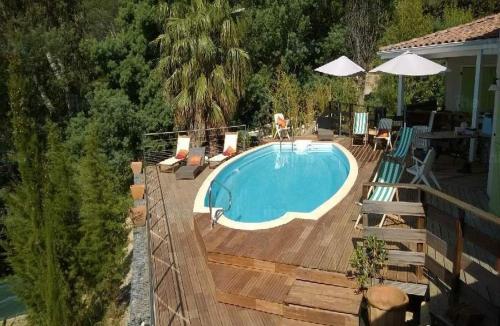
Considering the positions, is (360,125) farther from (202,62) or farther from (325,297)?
(325,297)

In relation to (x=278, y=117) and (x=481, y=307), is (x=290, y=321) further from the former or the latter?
(x=278, y=117)

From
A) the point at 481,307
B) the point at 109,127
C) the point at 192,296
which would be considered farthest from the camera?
the point at 109,127

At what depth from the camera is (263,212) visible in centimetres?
1028

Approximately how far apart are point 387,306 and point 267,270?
217cm

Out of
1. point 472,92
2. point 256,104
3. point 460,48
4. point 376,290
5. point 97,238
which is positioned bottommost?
point 97,238

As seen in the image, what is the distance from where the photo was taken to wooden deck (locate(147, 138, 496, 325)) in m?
5.63

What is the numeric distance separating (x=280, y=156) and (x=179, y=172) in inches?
153

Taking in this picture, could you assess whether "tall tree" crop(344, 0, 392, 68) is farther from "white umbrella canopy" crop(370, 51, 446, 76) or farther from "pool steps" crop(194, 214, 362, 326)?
"pool steps" crop(194, 214, 362, 326)

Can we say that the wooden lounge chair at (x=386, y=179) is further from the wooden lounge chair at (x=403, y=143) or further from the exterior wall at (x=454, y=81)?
the exterior wall at (x=454, y=81)

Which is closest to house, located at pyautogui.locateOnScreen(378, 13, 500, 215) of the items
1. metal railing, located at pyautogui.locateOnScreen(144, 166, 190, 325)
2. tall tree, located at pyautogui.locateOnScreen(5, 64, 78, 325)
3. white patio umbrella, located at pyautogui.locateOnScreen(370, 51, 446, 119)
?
white patio umbrella, located at pyautogui.locateOnScreen(370, 51, 446, 119)

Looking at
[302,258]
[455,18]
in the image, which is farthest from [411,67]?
[455,18]

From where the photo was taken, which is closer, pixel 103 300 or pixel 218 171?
pixel 103 300

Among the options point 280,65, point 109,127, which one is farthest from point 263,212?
point 280,65

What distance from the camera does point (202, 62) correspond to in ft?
50.2
